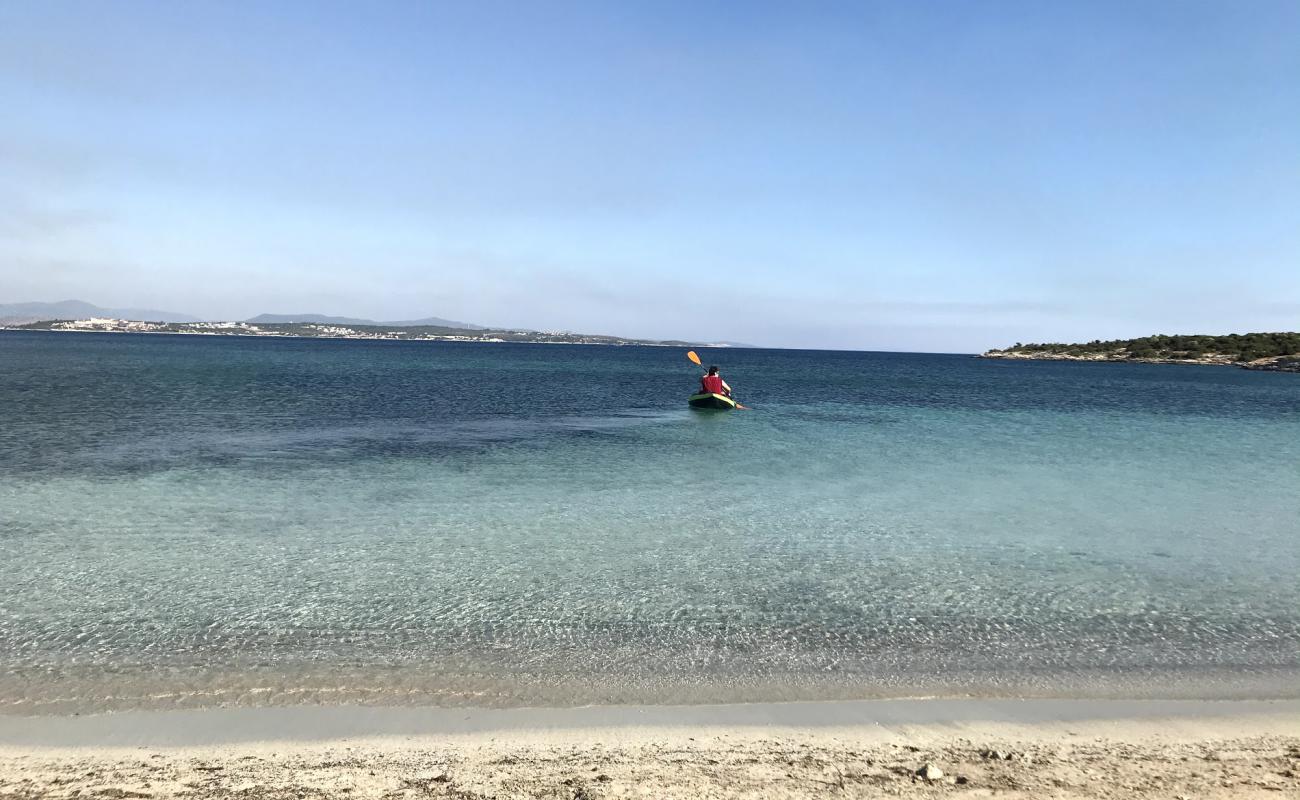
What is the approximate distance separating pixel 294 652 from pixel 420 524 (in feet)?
21.7

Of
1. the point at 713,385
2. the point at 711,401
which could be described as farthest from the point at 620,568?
the point at 713,385

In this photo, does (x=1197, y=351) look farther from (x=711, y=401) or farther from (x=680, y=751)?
(x=680, y=751)

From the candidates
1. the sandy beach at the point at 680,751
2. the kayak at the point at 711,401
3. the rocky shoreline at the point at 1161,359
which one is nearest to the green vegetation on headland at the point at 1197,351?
the rocky shoreline at the point at 1161,359

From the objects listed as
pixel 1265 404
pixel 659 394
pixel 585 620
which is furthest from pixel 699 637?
pixel 1265 404

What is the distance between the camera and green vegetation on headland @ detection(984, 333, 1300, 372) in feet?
355

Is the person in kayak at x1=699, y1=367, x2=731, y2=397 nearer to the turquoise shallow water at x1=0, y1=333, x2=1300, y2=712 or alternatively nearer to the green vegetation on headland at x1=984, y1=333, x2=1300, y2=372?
the turquoise shallow water at x1=0, y1=333, x2=1300, y2=712

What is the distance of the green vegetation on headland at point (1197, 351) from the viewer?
108 m

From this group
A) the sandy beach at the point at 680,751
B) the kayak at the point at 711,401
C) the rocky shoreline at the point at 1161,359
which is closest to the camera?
the sandy beach at the point at 680,751

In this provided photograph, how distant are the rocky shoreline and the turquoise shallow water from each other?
94.6m

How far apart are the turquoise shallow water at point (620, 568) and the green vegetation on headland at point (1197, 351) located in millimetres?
101753

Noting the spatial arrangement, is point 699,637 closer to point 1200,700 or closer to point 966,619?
point 966,619

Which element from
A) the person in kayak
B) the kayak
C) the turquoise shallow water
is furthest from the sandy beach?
the person in kayak

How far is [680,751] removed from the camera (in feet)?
23.0

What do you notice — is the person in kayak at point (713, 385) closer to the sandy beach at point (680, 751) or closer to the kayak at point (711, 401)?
the kayak at point (711, 401)
